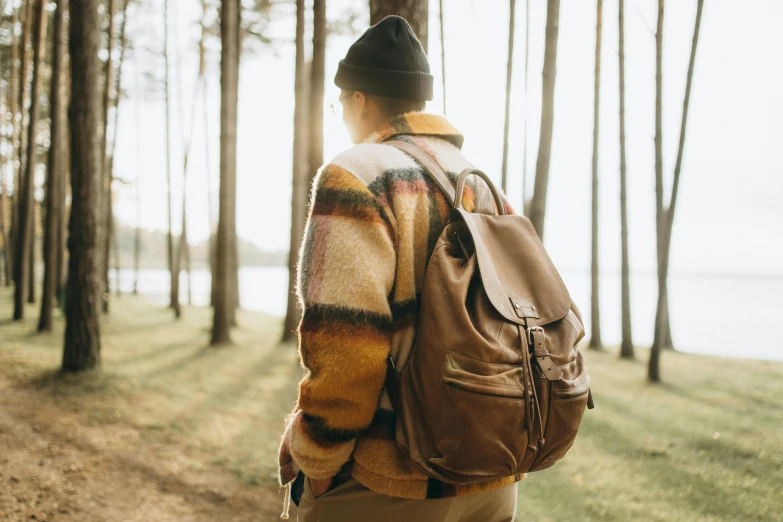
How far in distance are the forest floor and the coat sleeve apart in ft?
9.87

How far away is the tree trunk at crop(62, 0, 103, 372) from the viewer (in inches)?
240

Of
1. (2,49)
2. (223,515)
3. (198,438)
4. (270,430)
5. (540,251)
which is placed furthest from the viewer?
(2,49)

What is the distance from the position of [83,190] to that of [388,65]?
6098mm

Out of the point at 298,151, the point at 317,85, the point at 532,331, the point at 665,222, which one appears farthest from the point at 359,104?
the point at 298,151

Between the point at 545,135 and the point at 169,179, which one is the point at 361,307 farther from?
the point at 169,179

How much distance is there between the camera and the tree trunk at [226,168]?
9.62 meters

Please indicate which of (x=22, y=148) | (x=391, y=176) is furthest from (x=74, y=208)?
(x=22, y=148)

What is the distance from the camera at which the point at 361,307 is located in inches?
44.1

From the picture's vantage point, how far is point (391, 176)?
122cm

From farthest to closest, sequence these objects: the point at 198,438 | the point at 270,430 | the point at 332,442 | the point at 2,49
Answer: the point at 2,49 < the point at 270,430 < the point at 198,438 < the point at 332,442

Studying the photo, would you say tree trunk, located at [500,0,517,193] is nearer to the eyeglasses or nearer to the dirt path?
the dirt path

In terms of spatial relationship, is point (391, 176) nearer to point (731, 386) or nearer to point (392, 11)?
point (392, 11)

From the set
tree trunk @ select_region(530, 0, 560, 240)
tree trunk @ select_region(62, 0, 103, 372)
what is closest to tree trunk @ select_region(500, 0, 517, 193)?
tree trunk @ select_region(530, 0, 560, 240)

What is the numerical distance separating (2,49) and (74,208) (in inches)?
525
